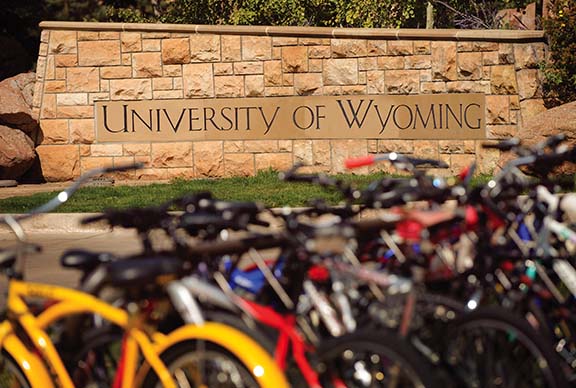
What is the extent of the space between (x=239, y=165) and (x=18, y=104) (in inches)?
132

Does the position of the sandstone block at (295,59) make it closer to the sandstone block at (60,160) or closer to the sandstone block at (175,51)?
the sandstone block at (175,51)

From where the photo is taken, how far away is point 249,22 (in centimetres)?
2106

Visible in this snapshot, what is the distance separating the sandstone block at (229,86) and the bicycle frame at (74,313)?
1327 centimetres

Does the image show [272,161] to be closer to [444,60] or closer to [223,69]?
[223,69]

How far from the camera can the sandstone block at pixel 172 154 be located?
56.6ft

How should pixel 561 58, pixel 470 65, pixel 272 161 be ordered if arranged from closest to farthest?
pixel 561 58 → pixel 470 65 → pixel 272 161

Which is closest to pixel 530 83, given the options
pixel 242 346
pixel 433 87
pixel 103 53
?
pixel 433 87

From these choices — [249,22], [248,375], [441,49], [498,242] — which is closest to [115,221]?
[248,375]

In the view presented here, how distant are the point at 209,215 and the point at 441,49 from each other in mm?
13079

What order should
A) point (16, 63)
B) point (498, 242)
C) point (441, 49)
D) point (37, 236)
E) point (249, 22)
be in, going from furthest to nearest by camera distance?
1. point (16, 63)
2. point (249, 22)
3. point (441, 49)
4. point (37, 236)
5. point (498, 242)

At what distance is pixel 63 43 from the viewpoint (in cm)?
1752

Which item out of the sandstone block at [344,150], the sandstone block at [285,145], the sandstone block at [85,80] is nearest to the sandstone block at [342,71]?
the sandstone block at [344,150]

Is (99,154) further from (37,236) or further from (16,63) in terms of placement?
(16,63)

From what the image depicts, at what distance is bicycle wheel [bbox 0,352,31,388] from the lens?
4034mm
